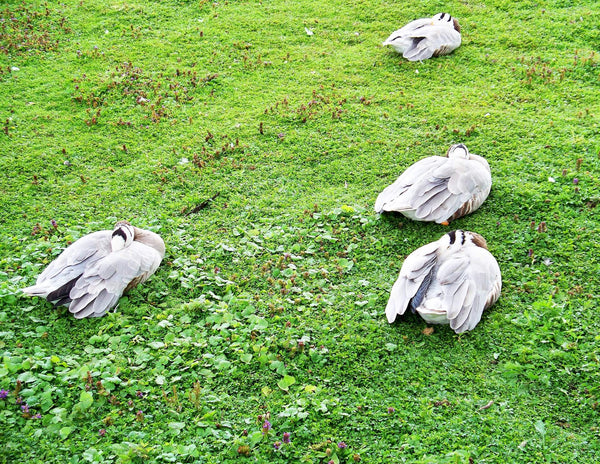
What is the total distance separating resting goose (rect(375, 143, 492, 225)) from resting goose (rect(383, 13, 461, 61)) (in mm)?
3960

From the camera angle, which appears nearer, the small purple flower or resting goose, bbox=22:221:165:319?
the small purple flower

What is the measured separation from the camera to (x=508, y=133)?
8.32 metres

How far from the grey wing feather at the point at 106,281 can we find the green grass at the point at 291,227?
206 millimetres

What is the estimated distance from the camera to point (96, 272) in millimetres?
5949

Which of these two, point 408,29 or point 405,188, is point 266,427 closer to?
point 405,188

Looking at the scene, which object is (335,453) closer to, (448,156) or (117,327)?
(117,327)

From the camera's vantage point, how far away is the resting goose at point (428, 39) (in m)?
10.3

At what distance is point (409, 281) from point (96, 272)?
128 inches

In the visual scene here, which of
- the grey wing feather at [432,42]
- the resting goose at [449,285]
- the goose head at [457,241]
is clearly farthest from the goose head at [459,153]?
the grey wing feather at [432,42]

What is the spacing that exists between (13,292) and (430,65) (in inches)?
309

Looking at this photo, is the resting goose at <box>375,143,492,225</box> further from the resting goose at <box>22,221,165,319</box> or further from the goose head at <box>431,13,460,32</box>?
the goose head at <box>431,13,460,32</box>

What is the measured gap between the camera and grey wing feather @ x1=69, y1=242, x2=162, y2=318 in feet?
19.1

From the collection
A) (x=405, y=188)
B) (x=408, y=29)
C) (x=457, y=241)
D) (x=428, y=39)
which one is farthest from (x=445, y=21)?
(x=457, y=241)

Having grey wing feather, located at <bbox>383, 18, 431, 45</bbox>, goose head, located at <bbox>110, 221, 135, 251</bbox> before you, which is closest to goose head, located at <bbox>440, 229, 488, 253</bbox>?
goose head, located at <bbox>110, 221, 135, 251</bbox>
